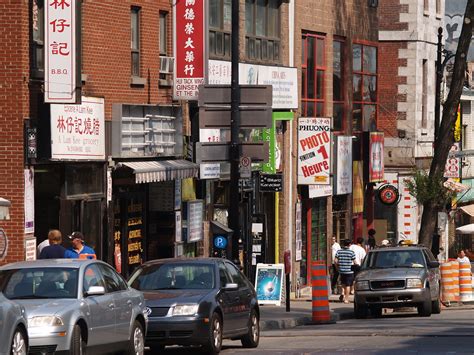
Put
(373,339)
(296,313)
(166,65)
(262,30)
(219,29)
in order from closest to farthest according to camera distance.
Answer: (373,339) → (296,313) → (166,65) → (219,29) → (262,30)

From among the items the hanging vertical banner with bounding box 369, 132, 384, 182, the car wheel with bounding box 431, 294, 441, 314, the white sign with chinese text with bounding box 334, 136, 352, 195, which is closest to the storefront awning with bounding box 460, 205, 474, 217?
the hanging vertical banner with bounding box 369, 132, 384, 182

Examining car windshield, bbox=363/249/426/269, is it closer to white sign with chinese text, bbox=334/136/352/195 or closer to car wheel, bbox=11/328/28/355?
white sign with chinese text, bbox=334/136/352/195

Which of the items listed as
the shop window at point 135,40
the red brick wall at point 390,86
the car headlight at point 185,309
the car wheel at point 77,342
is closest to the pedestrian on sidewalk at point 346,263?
the shop window at point 135,40

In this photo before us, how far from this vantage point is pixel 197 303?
20531 mm

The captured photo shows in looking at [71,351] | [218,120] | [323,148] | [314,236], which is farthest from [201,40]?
[71,351]

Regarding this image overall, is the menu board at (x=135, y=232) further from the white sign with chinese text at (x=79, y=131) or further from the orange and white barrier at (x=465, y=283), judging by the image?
the orange and white barrier at (x=465, y=283)

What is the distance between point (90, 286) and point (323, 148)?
82.2 feet

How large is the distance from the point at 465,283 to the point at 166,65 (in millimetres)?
10786

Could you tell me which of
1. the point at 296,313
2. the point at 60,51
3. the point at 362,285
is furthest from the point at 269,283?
the point at 60,51

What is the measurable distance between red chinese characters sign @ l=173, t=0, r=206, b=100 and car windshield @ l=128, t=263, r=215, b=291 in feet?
38.9

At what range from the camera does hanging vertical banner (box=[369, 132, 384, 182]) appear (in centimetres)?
5028

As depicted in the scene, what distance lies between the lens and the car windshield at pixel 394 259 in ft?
107

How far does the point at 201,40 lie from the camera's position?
1312 inches

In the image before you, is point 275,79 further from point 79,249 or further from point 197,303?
point 197,303
